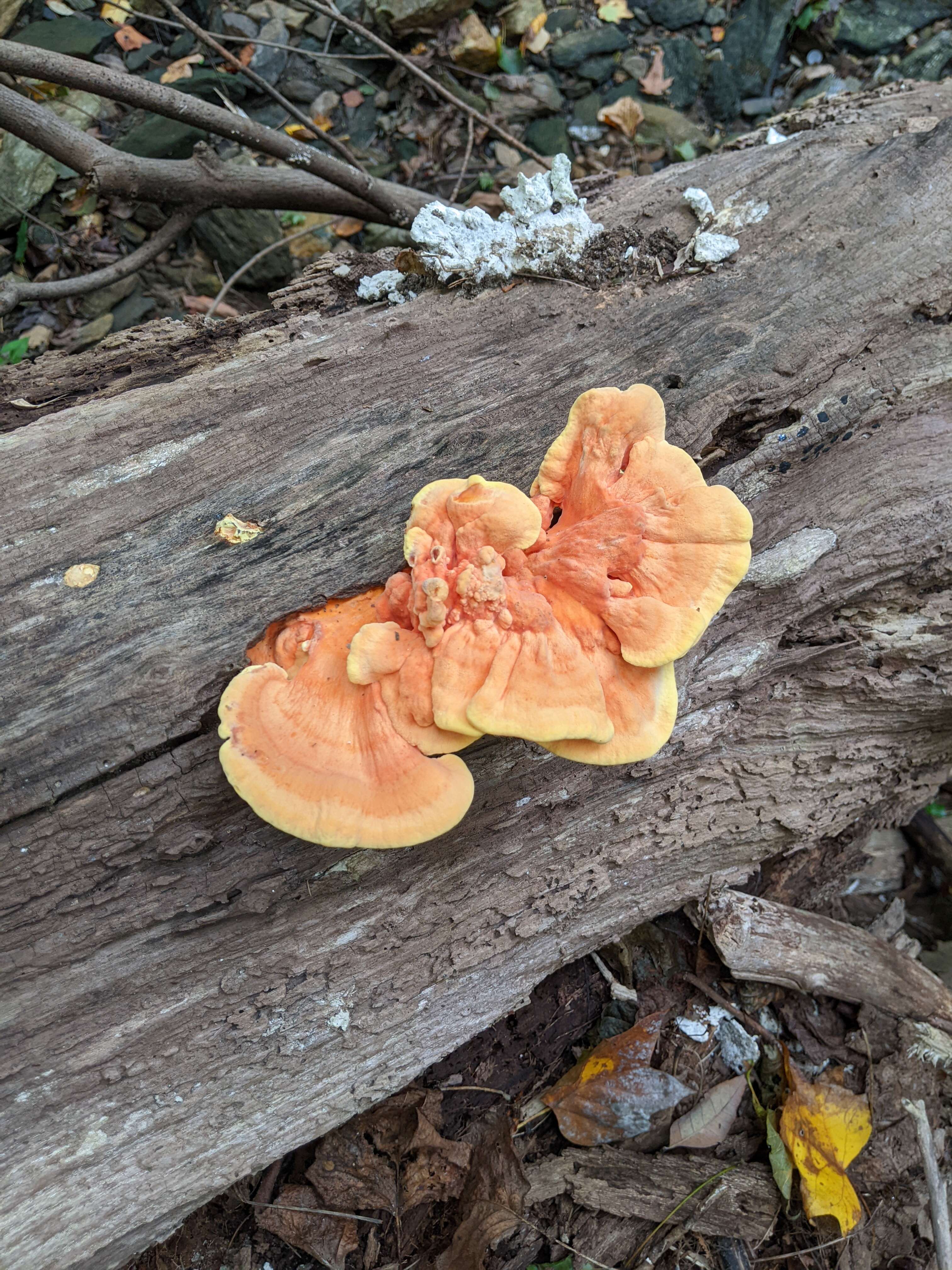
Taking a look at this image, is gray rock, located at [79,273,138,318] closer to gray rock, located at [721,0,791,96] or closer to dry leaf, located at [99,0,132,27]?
dry leaf, located at [99,0,132,27]

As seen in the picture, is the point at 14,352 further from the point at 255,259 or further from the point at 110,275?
the point at 255,259

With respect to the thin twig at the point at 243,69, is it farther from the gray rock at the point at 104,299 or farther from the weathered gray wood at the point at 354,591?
the weathered gray wood at the point at 354,591

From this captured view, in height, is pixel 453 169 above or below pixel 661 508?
above

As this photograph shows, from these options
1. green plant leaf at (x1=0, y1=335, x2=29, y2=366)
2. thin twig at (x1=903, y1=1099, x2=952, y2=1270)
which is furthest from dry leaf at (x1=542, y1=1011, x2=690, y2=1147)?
green plant leaf at (x1=0, y1=335, x2=29, y2=366)

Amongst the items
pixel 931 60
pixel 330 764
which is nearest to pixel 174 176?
pixel 330 764

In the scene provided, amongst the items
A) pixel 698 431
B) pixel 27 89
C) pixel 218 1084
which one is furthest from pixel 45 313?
pixel 218 1084

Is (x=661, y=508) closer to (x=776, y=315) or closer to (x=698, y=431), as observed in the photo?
(x=698, y=431)

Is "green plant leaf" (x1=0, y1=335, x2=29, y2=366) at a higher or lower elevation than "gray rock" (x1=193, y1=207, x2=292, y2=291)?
lower
